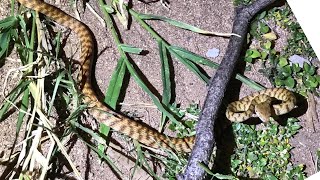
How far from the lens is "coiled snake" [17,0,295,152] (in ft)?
12.8

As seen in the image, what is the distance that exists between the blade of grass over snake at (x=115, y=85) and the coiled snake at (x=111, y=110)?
50 millimetres

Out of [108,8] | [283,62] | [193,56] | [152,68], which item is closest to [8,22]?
[108,8]

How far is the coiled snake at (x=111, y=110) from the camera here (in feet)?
12.8

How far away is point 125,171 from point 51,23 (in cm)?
114

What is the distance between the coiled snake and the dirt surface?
11 cm

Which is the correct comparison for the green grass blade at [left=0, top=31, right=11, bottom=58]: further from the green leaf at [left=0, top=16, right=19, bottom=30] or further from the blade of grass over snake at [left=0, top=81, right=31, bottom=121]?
the blade of grass over snake at [left=0, top=81, right=31, bottom=121]

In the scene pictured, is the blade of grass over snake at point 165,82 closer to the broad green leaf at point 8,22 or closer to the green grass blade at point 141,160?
the green grass blade at point 141,160

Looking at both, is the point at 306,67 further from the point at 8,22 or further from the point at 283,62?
the point at 8,22

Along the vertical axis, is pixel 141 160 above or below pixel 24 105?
below

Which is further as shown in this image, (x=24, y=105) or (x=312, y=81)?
(x=312, y=81)

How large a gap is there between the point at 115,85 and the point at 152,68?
327 mm

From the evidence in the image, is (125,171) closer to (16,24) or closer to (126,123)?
(126,123)

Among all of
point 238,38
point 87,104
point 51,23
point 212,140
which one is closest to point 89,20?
point 51,23

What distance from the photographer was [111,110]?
156 inches
